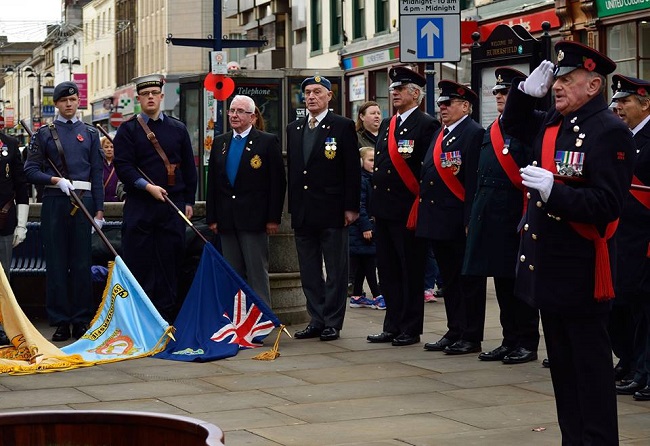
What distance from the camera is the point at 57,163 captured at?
11.0 metres

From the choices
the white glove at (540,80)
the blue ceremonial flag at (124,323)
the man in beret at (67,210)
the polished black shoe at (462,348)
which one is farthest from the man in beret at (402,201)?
the white glove at (540,80)

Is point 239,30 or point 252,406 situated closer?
point 252,406

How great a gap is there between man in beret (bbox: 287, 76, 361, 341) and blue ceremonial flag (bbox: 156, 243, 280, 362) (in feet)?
2.29

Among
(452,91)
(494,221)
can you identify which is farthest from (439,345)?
(452,91)

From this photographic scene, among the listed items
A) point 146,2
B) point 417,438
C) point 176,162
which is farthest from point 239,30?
point 417,438

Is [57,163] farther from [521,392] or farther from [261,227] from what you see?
[521,392]

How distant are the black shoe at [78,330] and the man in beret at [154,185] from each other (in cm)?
61

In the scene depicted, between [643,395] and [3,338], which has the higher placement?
[3,338]

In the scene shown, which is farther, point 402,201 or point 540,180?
point 402,201

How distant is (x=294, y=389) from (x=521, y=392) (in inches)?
54.7

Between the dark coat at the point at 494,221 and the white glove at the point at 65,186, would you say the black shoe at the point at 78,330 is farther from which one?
the dark coat at the point at 494,221

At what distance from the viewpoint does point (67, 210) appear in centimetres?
1095

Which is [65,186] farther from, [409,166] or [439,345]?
[439,345]

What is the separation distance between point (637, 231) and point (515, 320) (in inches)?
69.2
